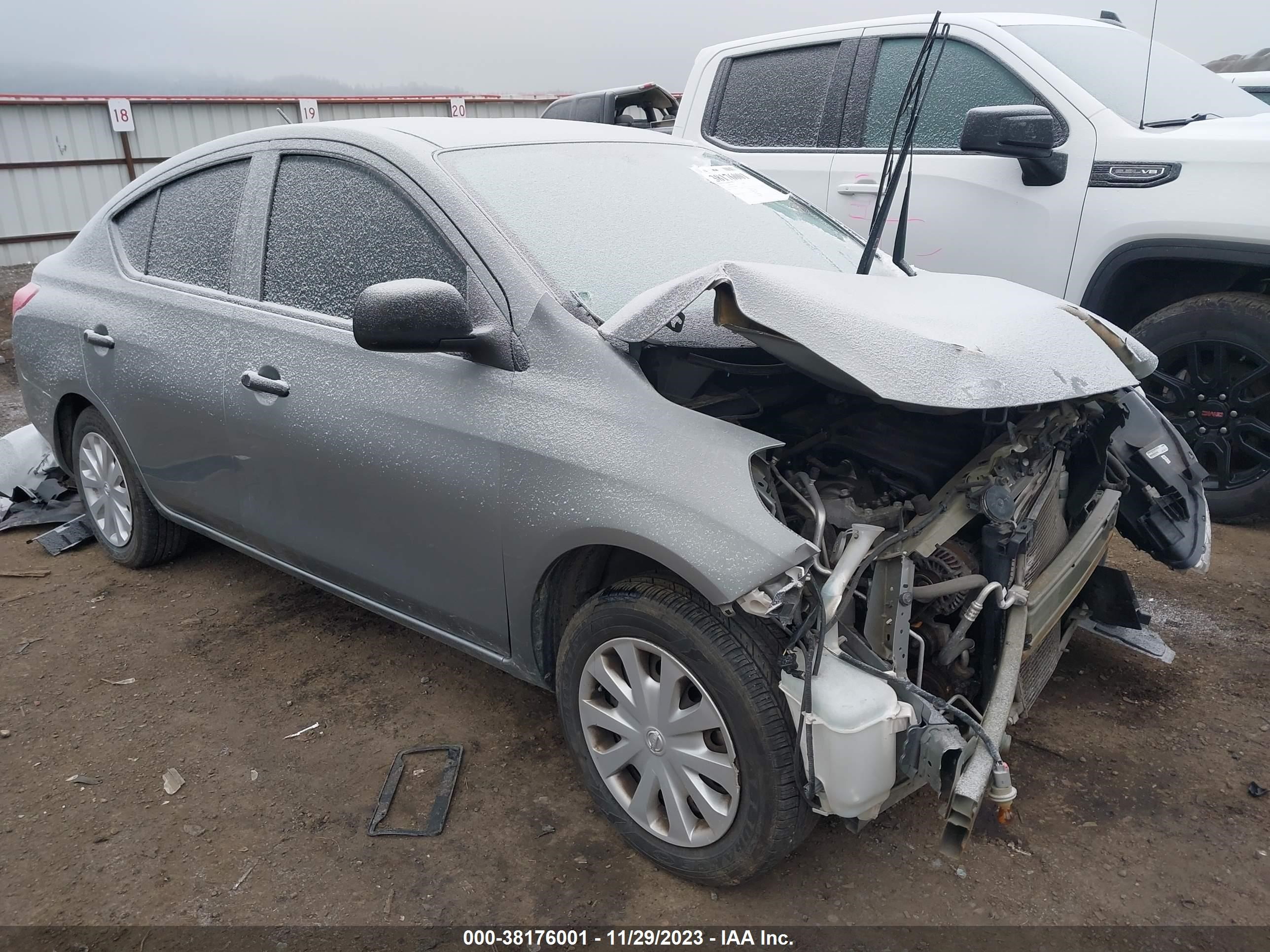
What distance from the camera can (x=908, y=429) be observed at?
2418 millimetres

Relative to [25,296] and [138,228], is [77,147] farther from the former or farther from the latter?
[138,228]

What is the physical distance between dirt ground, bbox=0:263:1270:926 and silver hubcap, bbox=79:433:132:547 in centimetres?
48

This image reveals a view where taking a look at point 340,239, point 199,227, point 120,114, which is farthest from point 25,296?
point 120,114

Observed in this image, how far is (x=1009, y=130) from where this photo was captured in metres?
3.90

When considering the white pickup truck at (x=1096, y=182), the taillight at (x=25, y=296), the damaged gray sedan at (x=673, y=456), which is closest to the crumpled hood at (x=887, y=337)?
the damaged gray sedan at (x=673, y=456)

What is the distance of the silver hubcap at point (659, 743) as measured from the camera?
2141 millimetres

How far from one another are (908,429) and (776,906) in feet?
3.84

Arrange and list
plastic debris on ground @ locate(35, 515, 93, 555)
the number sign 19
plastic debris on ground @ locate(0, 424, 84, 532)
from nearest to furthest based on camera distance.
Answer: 1. plastic debris on ground @ locate(35, 515, 93, 555)
2. plastic debris on ground @ locate(0, 424, 84, 532)
3. the number sign 19

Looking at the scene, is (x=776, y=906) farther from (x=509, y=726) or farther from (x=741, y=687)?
(x=509, y=726)

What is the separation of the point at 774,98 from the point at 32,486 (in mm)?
4330

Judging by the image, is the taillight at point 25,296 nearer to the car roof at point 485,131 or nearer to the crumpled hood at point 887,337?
the car roof at point 485,131

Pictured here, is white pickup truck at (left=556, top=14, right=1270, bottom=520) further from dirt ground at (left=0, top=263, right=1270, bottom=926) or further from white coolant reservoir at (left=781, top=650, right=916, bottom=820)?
white coolant reservoir at (left=781, top=650, right=916, bottom=820)

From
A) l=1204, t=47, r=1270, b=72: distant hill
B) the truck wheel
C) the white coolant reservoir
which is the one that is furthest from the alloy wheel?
l=1204, t=47, r=1270, b=72: distant hill

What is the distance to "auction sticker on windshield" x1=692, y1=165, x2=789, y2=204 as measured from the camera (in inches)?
125
